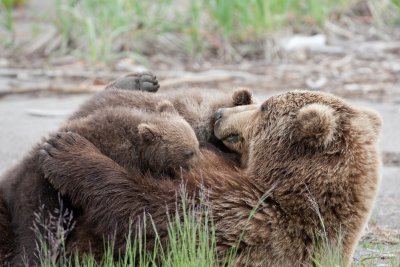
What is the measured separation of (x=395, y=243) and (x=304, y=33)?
8.23 metres

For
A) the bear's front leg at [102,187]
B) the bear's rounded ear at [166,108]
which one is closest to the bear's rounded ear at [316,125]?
the bear's front leg at [102,187]

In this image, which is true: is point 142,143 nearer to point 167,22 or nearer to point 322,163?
point 322,163

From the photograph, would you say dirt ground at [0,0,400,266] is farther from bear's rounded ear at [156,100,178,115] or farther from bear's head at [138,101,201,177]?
bear's head at [138,101,201,177]

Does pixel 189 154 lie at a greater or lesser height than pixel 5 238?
greater

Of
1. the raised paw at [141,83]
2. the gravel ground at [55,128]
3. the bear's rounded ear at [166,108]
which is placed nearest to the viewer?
the bear's rounded ear at [166,108]

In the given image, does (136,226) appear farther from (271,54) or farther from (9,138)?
(271,54)

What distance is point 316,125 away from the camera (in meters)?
4.56

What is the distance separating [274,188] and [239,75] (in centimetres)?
690

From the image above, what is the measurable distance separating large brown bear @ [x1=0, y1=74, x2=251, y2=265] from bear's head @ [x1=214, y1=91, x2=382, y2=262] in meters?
0.47

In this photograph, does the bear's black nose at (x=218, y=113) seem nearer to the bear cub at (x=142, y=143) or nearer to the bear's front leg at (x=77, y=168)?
the bear cub at (x=142, y=143)

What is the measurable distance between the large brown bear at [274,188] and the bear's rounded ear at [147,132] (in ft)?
0.94

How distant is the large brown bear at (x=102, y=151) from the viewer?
15.4 feet

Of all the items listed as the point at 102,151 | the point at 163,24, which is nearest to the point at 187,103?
the point at 102,151

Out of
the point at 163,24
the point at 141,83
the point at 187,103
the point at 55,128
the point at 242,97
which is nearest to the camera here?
the point at 242,97
